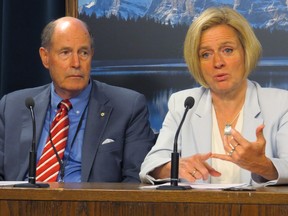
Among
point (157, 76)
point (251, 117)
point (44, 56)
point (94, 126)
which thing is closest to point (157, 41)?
point (157, 76)

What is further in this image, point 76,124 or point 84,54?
point 84,54

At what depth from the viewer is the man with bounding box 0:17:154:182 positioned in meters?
3.87

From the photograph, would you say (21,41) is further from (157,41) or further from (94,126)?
(94,126)

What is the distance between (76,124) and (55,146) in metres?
0.17

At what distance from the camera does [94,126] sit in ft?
13.0

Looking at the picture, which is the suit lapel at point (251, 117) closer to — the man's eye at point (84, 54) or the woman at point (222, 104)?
the woman at point (222, 104)

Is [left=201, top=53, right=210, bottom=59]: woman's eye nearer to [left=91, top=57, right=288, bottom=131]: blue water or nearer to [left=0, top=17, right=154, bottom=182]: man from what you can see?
[left=0, top=17, right=154, bottom=182]: man

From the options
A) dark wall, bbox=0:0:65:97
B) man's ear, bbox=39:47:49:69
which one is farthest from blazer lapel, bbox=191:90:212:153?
dark wall, bbox=0:0:65:97

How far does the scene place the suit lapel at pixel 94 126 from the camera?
384 centimetres

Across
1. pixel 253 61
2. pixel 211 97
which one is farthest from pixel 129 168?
pixel 253 61

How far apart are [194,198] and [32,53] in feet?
7.53

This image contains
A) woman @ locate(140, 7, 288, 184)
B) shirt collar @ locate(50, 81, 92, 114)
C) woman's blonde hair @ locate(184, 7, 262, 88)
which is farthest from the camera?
shirt collar @ locate(50, 81, 92, 114)

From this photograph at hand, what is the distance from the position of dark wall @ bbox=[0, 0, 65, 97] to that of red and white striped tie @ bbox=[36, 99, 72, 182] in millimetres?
614

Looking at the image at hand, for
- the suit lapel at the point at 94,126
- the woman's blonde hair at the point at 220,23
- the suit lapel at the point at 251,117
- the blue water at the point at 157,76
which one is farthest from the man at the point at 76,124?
the suit lapel at the point at 251,117
